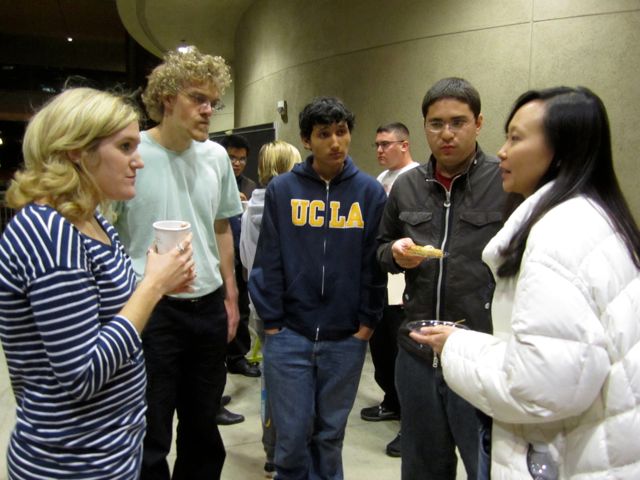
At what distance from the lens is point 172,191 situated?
7.02 ft

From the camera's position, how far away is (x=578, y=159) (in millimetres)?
1232

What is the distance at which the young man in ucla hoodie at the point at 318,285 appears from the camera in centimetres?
222

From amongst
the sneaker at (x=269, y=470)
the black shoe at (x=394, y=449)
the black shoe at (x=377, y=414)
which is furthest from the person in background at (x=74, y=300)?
the black shoe at (x=377, y=414)

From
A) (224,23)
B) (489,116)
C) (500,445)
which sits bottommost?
(500,445)

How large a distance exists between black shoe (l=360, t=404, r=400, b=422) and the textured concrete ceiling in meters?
7.26

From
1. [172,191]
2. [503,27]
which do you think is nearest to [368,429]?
[172,191]

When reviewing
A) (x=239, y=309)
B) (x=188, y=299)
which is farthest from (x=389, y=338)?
(x=188, y=299)

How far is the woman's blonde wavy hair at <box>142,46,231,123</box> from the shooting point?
214cm

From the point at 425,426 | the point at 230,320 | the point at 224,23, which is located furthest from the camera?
the point at 224,23

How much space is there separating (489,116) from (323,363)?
3289 millimetres

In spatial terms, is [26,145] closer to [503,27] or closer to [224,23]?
[503,27]

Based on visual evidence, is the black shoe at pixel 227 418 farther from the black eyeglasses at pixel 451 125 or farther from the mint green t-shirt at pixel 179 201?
the black eyeglasses at pixel 451 125

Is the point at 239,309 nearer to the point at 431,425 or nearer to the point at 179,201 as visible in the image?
the point at 179,201

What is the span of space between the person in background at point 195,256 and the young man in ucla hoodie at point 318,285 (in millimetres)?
240
